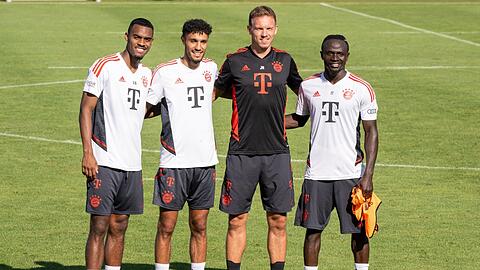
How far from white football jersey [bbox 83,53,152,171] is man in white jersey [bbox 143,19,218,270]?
0.37 meters

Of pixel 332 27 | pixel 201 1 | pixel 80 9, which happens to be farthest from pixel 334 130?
pixel 201 1

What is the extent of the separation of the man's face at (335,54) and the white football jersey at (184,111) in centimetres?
105

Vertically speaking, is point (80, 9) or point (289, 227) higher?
point (80, 9)

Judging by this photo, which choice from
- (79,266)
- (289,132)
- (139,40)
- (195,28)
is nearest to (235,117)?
(195,28)

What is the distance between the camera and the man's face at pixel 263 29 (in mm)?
11523

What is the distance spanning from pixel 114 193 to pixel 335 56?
220 centimetres

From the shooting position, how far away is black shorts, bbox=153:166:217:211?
11.6 metres

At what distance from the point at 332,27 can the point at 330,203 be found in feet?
77.0

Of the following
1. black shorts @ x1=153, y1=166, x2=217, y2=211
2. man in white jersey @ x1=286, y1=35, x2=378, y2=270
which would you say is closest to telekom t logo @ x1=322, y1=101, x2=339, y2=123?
man in white jersey @ x1=286, y1=35, x2=378, y2=270

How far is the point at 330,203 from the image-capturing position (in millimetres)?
11570

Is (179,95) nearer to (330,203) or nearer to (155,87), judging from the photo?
(155,87)

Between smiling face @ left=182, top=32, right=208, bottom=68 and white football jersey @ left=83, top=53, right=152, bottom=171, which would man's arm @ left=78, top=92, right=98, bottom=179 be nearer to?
white football jersey @ left=83, top=53, right=152, bottom=171

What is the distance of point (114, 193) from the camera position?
1123 centimetres

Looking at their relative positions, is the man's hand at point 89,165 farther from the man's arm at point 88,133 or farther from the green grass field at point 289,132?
the green grass field at point 289,132
